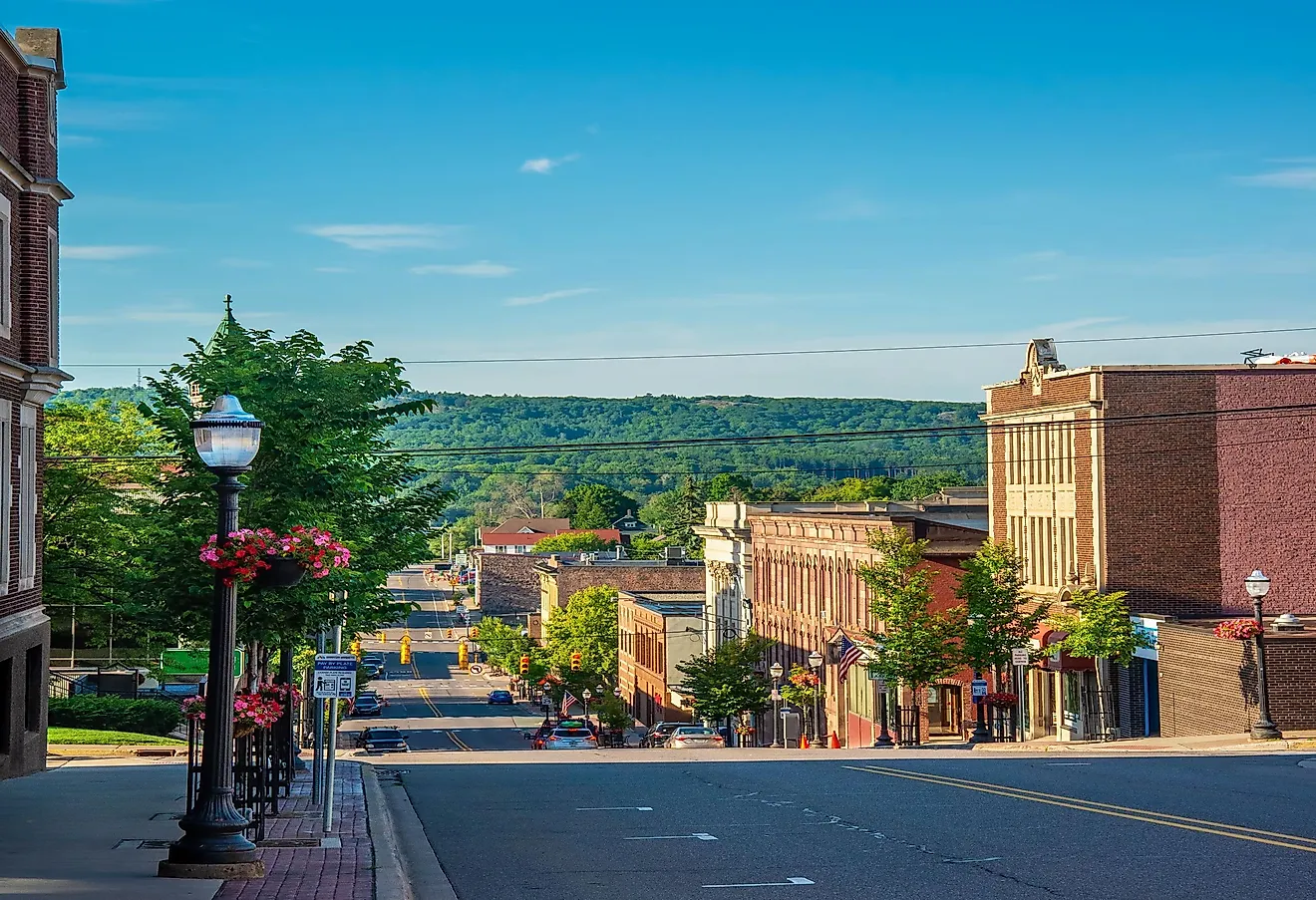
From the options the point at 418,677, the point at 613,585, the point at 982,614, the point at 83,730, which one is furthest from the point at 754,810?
the point at 418,677

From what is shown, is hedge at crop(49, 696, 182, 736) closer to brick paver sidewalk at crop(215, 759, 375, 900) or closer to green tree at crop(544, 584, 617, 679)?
brick paver sidewalk at crop(215, 759, 375, 900)

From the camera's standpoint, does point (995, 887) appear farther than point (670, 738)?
No

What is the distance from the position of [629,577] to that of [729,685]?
5498 centimetres

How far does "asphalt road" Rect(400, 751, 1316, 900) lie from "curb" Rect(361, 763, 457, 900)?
0.22m

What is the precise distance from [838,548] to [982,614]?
18.1m

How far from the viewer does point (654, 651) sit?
306 ft

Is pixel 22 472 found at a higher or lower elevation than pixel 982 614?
higher

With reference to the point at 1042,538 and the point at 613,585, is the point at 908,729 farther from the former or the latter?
the point at 613,585

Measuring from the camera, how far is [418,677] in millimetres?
140250

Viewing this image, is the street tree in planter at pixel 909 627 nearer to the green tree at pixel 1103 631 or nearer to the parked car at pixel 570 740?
the green tree at pixel 1103 631

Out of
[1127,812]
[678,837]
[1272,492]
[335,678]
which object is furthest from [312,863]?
[1272,492]

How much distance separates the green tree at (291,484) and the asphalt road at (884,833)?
3539 mm

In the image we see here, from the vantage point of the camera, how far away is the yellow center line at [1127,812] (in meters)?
→ 15.7

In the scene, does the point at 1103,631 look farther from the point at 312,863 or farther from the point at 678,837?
the point at 312,863
